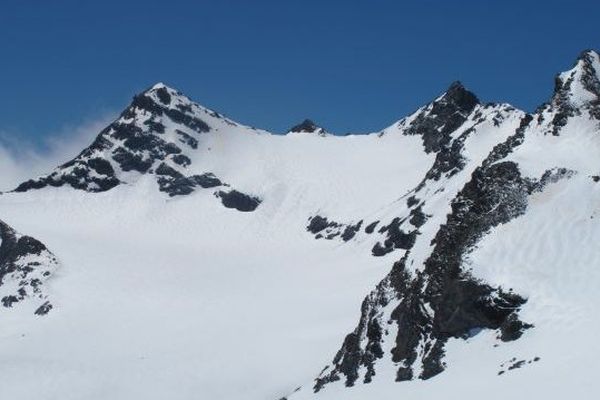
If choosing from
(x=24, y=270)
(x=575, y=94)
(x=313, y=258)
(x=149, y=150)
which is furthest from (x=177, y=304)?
(x=149, y=150)

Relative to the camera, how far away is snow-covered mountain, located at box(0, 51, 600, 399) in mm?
41438

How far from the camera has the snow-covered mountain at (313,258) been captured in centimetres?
4144

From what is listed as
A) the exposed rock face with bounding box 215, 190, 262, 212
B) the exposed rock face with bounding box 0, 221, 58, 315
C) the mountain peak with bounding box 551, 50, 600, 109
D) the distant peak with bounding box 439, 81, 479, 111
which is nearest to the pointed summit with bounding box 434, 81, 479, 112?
the distant peak with bounding box 439, 81, 479, 111

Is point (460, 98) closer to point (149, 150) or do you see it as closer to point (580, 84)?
point (149, 150)

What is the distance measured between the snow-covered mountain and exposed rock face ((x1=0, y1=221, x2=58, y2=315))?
434 millimetres

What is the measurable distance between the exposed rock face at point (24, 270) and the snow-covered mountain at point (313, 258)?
0.43 metres

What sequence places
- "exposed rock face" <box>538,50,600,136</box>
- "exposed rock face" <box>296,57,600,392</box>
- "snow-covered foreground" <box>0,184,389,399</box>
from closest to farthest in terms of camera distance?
"exposed rock face" <box>296,57,600,392</box> < "exposed rock face" <box>538,50,600,136</box> < "snow-covered foreground" <box>0,184,389,399</box>

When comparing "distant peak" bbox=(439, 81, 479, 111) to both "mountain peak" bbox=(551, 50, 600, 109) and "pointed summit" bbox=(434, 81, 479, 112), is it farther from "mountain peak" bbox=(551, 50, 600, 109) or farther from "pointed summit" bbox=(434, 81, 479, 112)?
"mountain peak" bbox=(551, 50, 600, 109)

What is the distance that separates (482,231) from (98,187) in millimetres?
123217

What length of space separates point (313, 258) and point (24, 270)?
133ft

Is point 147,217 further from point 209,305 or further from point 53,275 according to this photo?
point 209,305

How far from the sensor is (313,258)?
385ft

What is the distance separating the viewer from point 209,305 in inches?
3698

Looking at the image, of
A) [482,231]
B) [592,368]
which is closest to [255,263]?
[482,231]
